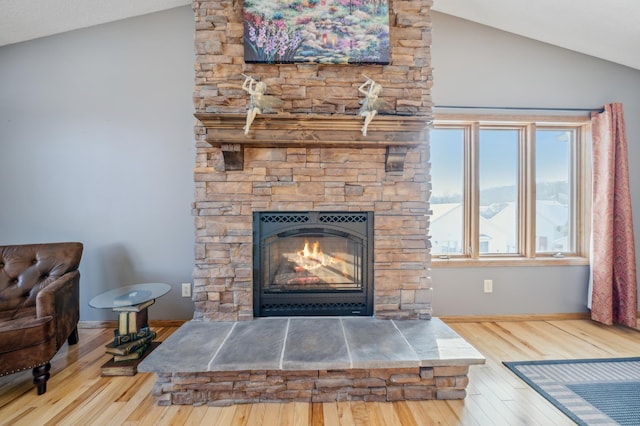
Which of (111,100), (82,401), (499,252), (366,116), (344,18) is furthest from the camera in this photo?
(499,252)

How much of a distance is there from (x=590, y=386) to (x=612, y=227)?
160cm

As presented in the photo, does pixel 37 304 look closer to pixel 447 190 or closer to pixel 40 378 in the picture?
pixel 40 378

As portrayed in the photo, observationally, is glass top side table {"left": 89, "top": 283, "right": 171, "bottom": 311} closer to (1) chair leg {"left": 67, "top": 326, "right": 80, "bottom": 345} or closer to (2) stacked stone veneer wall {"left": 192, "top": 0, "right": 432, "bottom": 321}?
(2) stacked stone veneer wall {"left": 192, "top": 0, "right": 432, "bottom": 321}

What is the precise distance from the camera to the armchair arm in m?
1.79

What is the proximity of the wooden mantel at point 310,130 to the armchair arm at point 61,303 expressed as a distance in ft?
4.70

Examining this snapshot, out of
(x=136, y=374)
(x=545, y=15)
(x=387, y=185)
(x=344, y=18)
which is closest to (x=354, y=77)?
(x=344, y=18)

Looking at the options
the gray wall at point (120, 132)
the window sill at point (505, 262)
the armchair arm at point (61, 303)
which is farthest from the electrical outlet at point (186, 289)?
the window sill at point (505, 262)

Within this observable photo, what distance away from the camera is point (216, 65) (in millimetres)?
2086

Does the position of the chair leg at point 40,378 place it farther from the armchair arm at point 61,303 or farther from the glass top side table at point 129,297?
the glass top side table at point 129,297

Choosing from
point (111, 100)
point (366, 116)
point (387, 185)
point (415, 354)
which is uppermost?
point (111, 100)

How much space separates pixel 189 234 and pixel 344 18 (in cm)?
221

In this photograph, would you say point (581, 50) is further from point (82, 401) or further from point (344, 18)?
point (82, 401)

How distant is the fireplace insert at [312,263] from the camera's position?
7.00 feet

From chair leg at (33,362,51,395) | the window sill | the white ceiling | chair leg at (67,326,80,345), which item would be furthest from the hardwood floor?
the white ceiling
